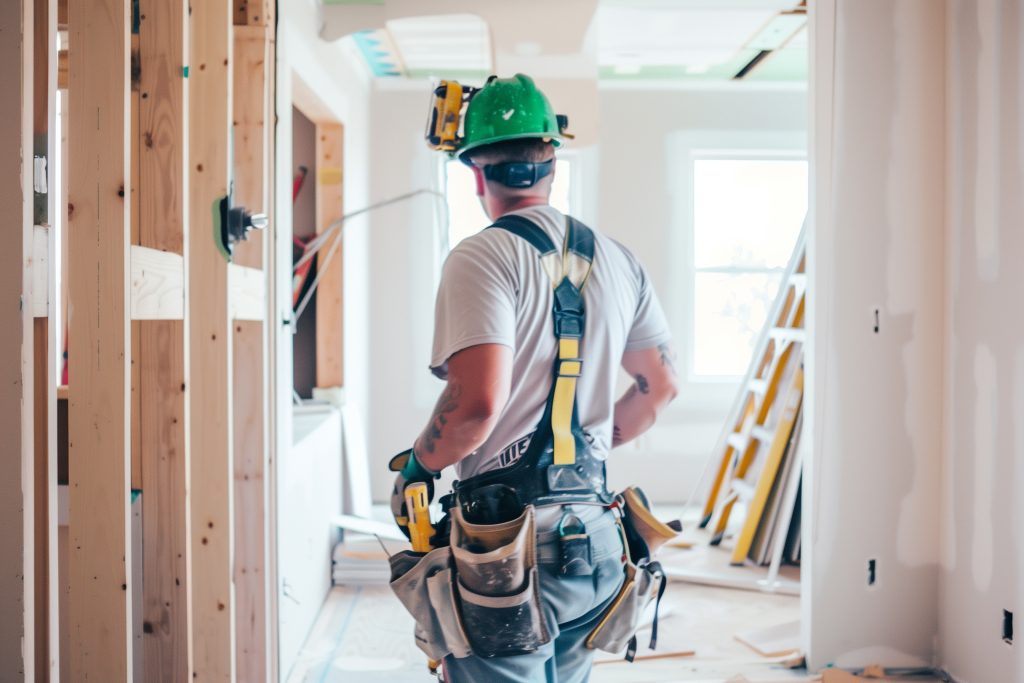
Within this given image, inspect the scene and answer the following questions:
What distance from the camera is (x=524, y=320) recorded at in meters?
1.70

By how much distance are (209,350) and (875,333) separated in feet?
7.33

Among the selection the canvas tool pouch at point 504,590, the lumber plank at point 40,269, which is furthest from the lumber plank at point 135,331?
the canvas tool pouch at point 504,590

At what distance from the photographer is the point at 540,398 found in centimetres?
172

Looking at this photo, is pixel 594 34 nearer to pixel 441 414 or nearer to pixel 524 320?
pixel 524 320

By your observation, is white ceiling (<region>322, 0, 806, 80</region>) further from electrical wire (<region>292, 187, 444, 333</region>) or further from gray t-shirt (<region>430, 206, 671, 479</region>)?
gray t-shirt (<region>430, 206, 671, 479</region>)

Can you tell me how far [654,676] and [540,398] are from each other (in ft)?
6.49

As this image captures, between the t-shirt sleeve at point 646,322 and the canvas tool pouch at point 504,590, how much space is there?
0.50 metres

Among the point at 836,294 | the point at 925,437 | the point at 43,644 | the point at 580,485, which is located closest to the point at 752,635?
the point at 925,437

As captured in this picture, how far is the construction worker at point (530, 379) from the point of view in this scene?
1.63 metres

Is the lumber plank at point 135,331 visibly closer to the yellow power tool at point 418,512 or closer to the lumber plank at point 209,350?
the lumber plank at point 209,350

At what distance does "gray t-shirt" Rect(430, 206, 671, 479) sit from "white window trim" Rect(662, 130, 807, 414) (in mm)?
4374

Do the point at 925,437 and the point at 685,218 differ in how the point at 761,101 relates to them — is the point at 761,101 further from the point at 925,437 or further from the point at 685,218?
the point at 925,437

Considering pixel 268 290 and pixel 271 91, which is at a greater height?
pixel 271 91

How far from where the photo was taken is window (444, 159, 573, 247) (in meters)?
6.21
